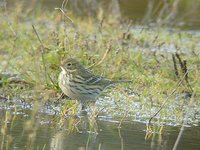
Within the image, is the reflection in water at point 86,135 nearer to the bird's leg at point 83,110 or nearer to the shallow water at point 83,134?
the shallow water at point 83,134

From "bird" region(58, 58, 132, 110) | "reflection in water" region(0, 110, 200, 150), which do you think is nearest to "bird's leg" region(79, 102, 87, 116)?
"bird" region(58, 58, 132, 110)

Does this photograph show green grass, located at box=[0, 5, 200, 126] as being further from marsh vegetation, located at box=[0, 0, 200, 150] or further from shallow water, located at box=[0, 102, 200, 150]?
shallow water, located at box=[0, 102, 200, 150]

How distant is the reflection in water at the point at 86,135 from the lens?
22.7 feet

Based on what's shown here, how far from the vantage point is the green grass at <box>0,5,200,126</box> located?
919 cm

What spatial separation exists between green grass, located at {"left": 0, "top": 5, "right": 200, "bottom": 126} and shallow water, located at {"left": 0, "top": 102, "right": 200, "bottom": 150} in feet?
0.99

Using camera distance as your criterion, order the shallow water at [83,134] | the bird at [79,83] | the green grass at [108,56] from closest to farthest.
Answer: the shallow water at [83,134], the bird at [79,83], the green grass at [108,56]

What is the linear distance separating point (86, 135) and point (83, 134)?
0.05 metres

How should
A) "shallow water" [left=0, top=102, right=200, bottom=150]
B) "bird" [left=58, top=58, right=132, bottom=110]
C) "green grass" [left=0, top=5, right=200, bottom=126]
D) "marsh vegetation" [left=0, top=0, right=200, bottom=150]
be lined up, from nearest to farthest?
"shallow water" [left=0, top=102, right=200, bottom=150] < "marsh vegetation" [left=0, top=0, right=200, bottom=150] < "bird" [left=58, top=58, right=132, bottom=110] < "green grass" [left=0, top=5, right=200, bottom=126]

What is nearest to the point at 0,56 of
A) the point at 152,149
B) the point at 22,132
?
the point at 22,132

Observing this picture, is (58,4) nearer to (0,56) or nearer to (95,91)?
(0,56)

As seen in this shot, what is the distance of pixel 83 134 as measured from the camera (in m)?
7.43

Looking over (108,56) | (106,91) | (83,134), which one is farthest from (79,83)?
(108,56)

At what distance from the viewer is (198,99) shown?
9352 mm

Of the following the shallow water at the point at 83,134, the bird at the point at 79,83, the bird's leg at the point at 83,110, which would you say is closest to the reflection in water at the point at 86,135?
the shallow water at the point at 83,134
